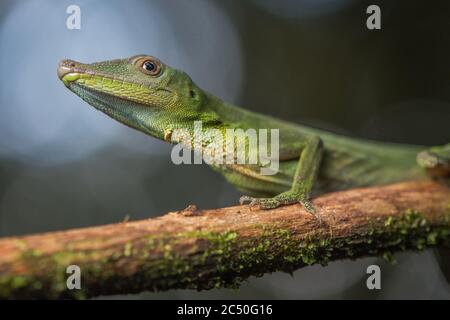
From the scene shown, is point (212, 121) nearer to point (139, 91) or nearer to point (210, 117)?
point (210, 117)

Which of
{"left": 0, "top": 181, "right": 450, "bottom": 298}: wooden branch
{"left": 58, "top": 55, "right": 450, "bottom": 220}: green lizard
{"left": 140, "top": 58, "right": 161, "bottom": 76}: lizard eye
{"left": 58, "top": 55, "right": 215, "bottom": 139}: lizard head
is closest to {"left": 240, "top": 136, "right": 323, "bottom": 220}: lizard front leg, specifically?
{"left": 58, "top": 55, "right": 450, "bottom": 220}: green lizard

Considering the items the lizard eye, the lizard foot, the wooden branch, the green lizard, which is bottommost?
the wooden branch

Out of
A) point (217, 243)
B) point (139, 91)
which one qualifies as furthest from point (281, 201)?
point (139, 91)

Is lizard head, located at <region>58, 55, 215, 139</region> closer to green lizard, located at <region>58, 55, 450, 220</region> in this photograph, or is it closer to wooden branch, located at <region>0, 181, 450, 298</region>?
green lizard, located at <region>58, 55, 450, 220</region>

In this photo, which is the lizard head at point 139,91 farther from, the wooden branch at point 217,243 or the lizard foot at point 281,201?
the wooden branch at point 217,243

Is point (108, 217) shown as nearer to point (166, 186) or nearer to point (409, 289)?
→ point (166, 186)

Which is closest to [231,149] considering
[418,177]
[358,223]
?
[358,223]

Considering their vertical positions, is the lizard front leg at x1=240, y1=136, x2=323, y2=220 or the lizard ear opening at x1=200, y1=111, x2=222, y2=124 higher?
the lizard ear opening at x1=200, y1=111, x2=222, y2=124

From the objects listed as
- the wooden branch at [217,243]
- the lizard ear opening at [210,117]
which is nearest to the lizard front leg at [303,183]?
the wooden branch at [217,243]
